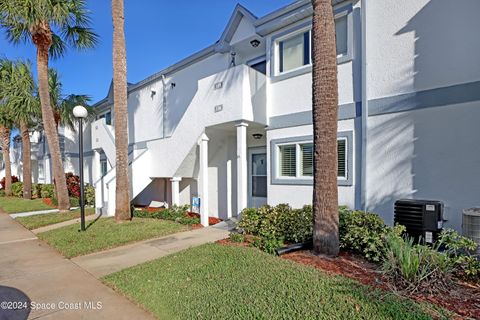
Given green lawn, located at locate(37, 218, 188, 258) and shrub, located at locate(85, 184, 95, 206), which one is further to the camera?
shrub, located at locate(85, 184, 95, 206)

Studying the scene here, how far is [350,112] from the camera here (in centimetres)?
747

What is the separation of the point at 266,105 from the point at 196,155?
3.34 m

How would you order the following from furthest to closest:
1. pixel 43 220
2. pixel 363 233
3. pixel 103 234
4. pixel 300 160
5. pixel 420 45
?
pixel 43 220
pixel 300 160
pixel 103 234
pixel 420 45
pixel 363 233

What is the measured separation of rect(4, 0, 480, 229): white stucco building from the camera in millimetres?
5941

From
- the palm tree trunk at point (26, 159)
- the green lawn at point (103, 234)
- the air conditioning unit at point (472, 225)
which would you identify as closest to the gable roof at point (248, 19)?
the air conditioning unit at point (472, 225)

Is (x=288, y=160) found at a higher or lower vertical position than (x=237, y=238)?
higher

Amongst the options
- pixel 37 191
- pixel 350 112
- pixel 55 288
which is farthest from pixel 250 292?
pixel 37 191

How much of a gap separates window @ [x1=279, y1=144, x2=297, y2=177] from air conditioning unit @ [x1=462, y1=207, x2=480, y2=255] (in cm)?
429

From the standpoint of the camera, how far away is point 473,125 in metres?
5.69

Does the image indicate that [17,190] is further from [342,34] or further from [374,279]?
[374,279]

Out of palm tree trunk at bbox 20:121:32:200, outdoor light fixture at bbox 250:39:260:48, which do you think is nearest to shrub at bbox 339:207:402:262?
outdoor light fixture at bbox 250:39:260:48

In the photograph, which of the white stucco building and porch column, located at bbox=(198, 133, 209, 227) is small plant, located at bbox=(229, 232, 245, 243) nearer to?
the white stucco building

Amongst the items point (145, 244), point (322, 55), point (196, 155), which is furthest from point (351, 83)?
point (145, 244)

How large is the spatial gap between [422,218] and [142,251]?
6.28m
